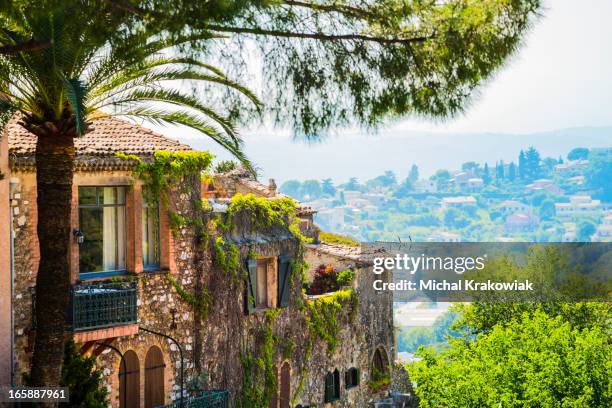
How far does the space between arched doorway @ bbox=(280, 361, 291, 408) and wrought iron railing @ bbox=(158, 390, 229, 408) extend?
443cm

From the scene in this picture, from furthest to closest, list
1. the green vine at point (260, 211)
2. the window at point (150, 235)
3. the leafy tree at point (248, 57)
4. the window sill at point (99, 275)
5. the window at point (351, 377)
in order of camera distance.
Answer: the window at point (351, 377), the green vine at point (260, 211), the window at point (150, 235), the window sill at point (99, 275), the leafy tree at point (248, 57)

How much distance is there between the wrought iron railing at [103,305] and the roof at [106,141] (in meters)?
2.84

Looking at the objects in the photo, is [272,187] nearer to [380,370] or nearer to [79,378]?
[380,370]

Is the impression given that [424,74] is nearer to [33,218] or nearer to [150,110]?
[150,110]

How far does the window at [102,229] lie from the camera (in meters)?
24.5

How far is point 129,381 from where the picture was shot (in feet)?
84.5

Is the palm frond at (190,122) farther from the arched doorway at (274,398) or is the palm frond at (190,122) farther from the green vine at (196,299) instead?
the arched doorway at (274,398)

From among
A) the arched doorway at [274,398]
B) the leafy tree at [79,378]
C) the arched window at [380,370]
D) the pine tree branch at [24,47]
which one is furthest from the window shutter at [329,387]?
the pine tree branch at [24,47]

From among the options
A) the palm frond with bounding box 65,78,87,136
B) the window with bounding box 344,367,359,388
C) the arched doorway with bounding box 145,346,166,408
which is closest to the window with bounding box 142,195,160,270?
the arched doorway with bounding box 145,346,166,408

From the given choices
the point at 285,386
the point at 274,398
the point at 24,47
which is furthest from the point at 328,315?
the point at 24,47

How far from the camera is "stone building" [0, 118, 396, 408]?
75.2ft

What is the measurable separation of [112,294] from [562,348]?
18.3m

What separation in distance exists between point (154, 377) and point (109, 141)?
5.65 meters

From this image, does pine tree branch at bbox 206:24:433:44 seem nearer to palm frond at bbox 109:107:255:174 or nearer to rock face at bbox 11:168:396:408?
palm frond at bbox 109:107:255:174
